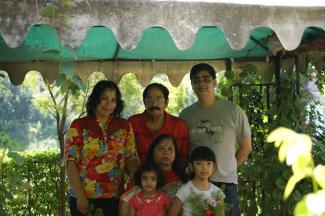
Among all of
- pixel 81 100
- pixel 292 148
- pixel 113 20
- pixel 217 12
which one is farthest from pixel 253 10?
pixel 81 100

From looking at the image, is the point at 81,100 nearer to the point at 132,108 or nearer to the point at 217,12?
the point at 132,108

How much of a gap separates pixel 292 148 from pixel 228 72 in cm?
510

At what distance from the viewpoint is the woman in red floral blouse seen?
3.82 m

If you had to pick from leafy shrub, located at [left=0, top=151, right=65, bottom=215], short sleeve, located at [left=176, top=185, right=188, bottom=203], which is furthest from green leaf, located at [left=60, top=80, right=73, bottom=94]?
leafy shrub, located at [left=0, top=151, right=65, bottom=215]

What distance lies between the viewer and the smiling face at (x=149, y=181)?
377 cm

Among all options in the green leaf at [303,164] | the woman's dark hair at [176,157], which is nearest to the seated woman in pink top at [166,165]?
the woman's dark hair at [176,157]

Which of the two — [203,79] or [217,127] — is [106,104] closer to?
[203,79]

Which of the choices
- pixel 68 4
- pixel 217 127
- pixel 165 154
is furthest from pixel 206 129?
pixel 68 4

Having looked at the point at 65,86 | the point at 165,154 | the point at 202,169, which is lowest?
the point at 202,169

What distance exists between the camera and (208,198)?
12.5 feet

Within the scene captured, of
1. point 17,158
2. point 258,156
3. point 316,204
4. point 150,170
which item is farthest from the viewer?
point 258,156

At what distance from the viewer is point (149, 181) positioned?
3.78 m

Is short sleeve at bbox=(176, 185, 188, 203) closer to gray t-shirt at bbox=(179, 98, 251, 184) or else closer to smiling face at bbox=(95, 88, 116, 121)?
gray t-shirt at bbox=(179, 98, 251, 184)

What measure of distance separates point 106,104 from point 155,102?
0.40 metres
